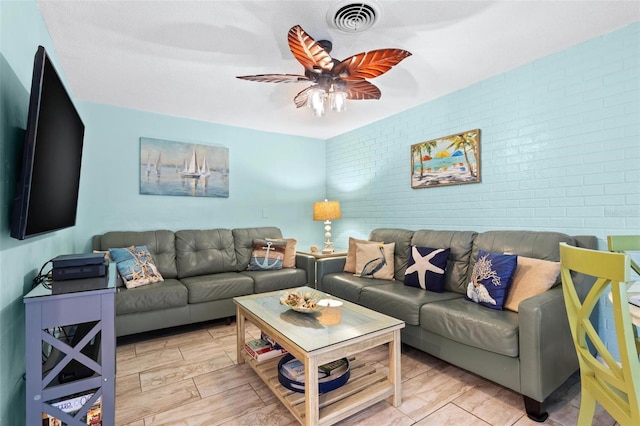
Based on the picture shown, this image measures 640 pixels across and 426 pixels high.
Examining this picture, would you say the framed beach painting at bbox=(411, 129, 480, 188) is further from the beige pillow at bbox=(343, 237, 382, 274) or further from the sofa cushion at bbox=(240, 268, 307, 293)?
the sofa cushion at bbox=(240, 268, 307, 293)

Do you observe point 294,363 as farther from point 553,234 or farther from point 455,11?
point 455,11

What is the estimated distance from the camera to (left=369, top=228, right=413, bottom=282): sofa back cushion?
9.93 ft

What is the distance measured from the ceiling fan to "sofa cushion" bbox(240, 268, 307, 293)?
184cm

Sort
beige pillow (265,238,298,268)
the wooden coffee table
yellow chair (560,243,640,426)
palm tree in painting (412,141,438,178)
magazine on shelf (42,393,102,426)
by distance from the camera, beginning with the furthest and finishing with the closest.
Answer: beige pillow (265,238,298,268)
palm tree in painting (412,141,438,178)
the wooden coffee table
magazine on shelf (42,393,102,426)
yellow chair (560,243,640,426)

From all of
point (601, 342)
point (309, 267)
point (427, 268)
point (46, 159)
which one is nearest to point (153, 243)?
point (309, 267)

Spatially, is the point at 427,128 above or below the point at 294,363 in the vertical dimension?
above

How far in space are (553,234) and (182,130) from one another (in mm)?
3795

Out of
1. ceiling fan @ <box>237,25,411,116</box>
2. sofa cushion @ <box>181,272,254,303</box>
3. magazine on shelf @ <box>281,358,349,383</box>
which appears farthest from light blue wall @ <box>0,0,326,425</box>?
magazine on shelf @ <box>281,358,349,383</box>

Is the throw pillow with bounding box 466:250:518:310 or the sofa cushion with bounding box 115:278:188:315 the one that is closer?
the throw pillow with bounding box 466:250:518:310

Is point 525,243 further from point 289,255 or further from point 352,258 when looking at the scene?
point 289,255

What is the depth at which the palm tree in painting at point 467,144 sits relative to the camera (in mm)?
2818

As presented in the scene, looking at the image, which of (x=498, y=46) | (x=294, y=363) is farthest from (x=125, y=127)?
(x=498, y=46)

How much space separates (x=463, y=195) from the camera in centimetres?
294

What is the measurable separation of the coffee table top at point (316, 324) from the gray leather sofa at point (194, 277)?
37.4 inches
